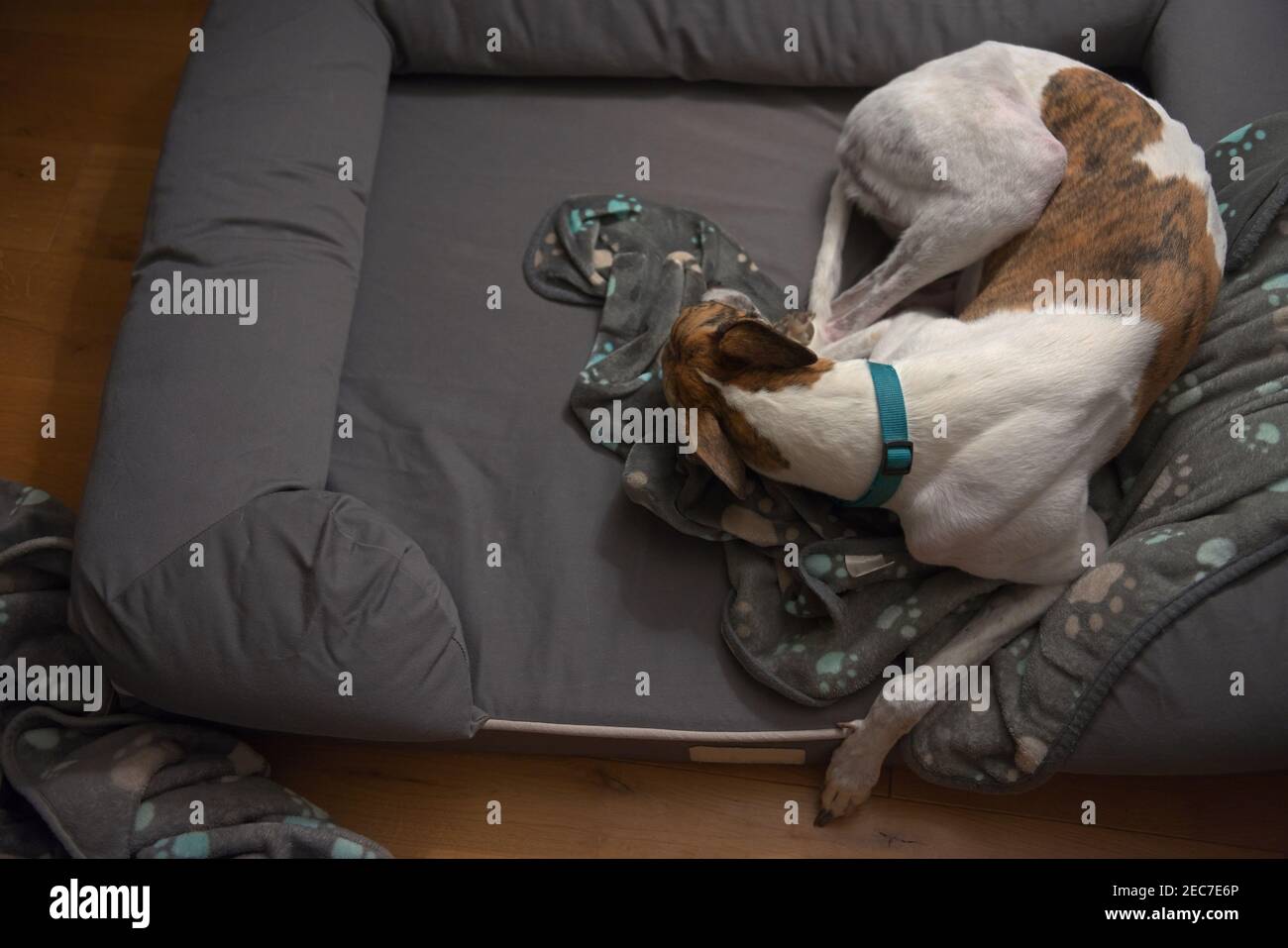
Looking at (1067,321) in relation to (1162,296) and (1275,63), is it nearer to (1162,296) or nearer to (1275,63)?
(1162,296)

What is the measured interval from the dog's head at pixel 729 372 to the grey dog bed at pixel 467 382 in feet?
1.23

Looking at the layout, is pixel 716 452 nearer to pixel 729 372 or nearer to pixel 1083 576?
pixel 729 372

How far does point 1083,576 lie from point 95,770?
6.43ft

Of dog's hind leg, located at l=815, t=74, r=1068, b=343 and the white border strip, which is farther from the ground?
dog's hind leg, located at l=815, t=74, r=1068, b=343

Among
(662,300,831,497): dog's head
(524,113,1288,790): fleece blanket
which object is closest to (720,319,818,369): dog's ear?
(662,300,831,497): dog's head

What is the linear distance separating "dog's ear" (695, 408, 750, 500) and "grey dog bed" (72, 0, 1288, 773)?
1.12 feet

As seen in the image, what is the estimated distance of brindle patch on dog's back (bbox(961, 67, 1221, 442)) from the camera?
2.00 m

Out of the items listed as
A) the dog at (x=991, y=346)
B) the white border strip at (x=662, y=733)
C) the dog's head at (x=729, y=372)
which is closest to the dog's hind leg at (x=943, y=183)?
the dog at (x=991, y=346)

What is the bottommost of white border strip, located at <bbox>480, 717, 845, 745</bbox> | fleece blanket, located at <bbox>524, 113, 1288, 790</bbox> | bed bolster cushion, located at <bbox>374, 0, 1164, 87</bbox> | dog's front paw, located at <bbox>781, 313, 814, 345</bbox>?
white border strip, located at <bbox>480, 717, 845, 745</bbox>

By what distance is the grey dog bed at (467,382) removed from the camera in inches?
79.4

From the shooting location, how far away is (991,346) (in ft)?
6.42

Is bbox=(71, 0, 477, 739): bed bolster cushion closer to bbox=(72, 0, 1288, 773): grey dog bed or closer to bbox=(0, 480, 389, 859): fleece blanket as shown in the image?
bbox=(72, 0, 1288, 773): grey dog bed

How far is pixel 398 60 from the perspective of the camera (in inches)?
112

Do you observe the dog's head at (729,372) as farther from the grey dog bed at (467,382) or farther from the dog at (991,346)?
the grey dog bed at (467,382)
